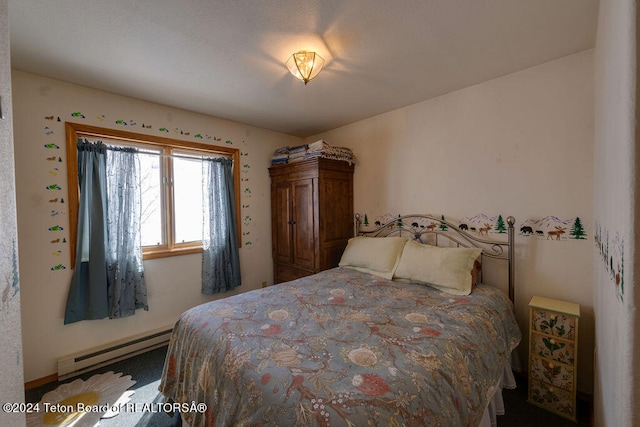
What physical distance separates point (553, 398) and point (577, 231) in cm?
117

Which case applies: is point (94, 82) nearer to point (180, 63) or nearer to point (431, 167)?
point (180, 63)

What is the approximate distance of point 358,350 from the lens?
3.97 feet

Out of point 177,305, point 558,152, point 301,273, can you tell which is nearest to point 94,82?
point 177,305

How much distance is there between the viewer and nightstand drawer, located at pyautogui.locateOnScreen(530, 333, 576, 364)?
5.37ft

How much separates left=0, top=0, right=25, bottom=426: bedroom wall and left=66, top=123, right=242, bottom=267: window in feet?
7.16

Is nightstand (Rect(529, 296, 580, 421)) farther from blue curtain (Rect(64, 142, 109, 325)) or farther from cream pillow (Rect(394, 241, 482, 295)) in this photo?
blue curtain (Rect(64, 142, 109, 325))

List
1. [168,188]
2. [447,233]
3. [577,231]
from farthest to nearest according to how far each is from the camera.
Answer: [168,188]
[447,233]
[577,231]

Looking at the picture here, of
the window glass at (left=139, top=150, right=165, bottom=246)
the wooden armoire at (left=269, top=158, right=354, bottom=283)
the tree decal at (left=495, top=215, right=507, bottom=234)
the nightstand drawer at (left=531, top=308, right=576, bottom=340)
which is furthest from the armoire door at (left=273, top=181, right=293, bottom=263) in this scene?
the nightstand drawer at (left=531, top=308, right=576, bottom=340)

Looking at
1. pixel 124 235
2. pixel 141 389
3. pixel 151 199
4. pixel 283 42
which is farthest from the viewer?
pixel 151 199

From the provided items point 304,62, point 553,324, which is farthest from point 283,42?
point 553,324

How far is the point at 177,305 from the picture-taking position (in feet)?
8.98

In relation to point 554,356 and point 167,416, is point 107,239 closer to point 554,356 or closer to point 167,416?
point 167,416

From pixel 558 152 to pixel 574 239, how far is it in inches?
25.9

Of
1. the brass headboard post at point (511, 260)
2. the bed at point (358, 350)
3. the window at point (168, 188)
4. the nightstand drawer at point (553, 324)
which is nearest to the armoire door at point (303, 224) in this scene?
the bed at point (358, 350)
